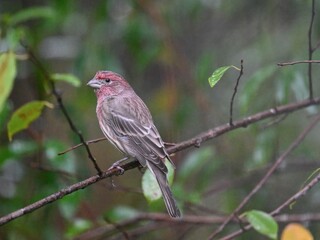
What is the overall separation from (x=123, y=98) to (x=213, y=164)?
98cm

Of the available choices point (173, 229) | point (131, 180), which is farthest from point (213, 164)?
point (131, 180)

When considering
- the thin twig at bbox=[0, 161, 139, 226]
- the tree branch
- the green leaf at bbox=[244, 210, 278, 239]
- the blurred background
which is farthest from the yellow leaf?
the blurred background

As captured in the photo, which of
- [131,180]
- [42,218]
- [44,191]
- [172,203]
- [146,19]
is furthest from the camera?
[131,180]

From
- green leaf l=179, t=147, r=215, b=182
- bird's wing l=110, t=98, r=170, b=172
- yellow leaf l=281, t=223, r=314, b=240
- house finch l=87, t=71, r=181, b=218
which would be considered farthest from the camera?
green leaf l=179, t=147, r=215, b=182

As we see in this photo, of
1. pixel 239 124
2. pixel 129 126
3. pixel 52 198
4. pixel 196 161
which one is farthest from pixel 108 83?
pixel 52 198

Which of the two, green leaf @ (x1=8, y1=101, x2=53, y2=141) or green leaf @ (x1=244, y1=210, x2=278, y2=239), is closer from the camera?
green leaf @ (x1=244, y1=210, x2=278, y2=239)

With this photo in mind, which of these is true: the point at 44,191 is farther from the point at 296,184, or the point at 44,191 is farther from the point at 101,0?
the point at 296,184

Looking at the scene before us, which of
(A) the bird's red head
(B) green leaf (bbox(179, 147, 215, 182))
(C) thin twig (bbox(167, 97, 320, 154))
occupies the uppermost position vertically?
(A) the bird's red head

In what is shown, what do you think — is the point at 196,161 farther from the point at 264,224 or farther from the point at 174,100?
the point at 264,224

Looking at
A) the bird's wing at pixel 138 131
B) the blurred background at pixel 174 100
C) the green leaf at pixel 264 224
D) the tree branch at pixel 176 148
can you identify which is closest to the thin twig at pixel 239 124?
the tree branch at pixel 176 148

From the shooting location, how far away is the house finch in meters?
4.44

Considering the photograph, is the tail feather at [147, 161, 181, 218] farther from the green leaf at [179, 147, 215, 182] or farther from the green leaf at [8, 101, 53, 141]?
the green leaf at [179, 147, 215, 182]

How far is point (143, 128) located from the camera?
5109mm

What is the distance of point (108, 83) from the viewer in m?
5.62
